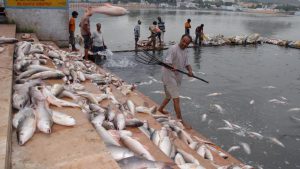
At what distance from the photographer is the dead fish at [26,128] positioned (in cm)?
368

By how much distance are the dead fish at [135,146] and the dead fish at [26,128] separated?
4.28 feet

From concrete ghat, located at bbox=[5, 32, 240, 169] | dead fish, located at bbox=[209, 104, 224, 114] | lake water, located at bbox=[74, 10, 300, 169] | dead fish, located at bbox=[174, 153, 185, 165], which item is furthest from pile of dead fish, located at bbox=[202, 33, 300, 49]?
concrete ghat, located at bbox=[5, 32, 240, 169]

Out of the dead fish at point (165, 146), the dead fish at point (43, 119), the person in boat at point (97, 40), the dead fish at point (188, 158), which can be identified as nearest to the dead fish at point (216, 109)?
the dead fish at point (165, 146)

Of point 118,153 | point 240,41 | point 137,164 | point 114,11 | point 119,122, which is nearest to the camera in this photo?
point 137,164

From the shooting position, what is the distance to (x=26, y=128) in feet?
12.5

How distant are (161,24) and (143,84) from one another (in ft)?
32.2

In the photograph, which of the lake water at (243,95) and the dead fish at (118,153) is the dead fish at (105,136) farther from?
the lake water at (243,95)

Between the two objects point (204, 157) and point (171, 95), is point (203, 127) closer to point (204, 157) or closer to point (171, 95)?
point (171, 95)

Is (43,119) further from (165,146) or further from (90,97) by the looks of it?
(90,97)

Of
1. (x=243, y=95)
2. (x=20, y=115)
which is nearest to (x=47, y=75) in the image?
(x=20, y=115)

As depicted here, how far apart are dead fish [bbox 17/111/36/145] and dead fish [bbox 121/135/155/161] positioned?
4.28 feet

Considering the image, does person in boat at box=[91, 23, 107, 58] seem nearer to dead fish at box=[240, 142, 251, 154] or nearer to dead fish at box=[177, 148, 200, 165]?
dead fish at box=[240, 142, 251, 154]

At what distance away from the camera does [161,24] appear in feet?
66.5

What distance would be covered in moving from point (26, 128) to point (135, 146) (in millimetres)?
1520
